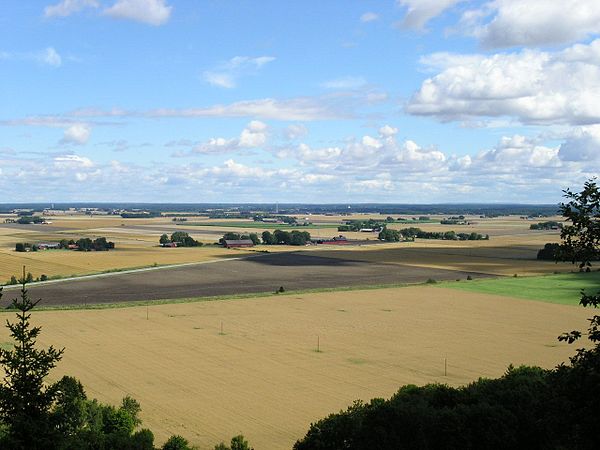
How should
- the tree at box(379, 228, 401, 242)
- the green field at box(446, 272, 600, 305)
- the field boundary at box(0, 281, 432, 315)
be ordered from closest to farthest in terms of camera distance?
the field boundary at box(0, 281, 432, 315), the green field at box(446, 272, 600, 305), the tree at box(379, 228, 401, 242)

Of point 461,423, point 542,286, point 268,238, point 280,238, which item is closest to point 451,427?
point 461,423

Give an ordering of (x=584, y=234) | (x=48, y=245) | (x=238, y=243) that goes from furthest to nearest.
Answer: (x=238, y=243), (x=48, y=245), (x=584, y=234)

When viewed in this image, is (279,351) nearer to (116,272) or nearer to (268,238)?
(116,272)

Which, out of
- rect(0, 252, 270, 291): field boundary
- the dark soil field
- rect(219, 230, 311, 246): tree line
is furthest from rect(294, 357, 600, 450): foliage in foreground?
rect(219, 230, 311, 246): tree line

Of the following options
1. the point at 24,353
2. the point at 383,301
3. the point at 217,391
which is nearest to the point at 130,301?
the point at 383,301

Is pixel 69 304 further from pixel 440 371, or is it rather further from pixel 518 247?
pixel 518 247

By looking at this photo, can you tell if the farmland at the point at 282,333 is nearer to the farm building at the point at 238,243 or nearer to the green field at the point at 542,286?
the green field at the point at 542,286

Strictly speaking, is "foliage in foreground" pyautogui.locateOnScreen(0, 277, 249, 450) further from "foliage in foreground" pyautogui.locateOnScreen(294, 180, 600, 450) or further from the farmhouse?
the farmhouse
